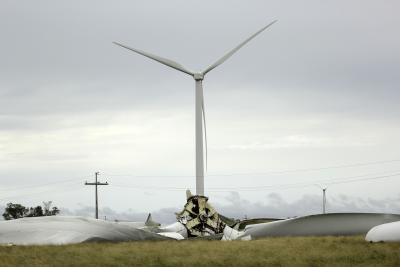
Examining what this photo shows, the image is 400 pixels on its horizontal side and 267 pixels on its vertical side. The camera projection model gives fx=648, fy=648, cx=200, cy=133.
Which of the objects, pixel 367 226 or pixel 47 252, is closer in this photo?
pixel 47 252

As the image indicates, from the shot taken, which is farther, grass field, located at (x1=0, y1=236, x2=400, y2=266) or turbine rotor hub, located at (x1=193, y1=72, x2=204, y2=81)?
turbine rotor hub, located at (x1=193, y1=72, x2=204, y2=81)

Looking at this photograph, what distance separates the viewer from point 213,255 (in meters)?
48.7

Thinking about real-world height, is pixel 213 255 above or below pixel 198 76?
below

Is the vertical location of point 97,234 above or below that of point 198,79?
below

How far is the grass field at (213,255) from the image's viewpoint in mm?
43812

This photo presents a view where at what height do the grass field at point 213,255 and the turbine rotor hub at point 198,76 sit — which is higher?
the turbine rotor hub at point 198,76

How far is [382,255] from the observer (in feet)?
151

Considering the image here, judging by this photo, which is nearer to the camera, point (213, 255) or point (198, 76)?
point (213, 255)

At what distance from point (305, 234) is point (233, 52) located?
34615 millimetres

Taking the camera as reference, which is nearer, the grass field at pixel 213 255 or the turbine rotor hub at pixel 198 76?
the grass field at pixel 213 255

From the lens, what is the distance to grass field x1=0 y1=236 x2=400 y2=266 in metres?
43.8

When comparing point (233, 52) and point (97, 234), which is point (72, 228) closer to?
point (97, 234)

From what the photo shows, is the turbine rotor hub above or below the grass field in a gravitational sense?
above

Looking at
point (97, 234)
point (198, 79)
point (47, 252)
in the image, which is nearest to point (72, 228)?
point (97, 234)
